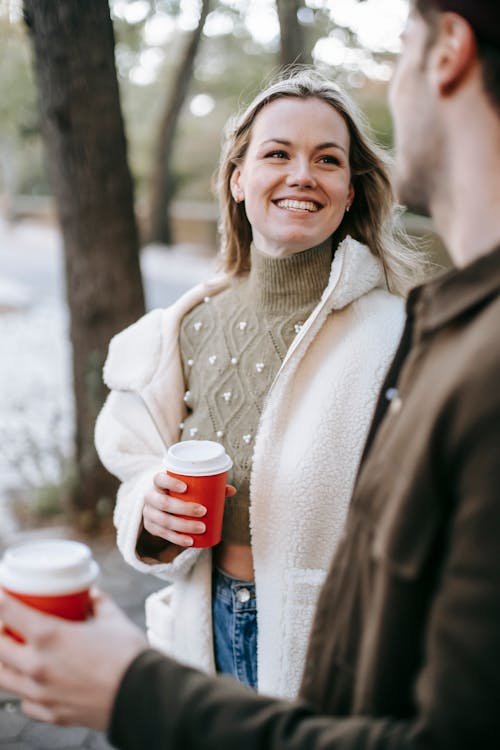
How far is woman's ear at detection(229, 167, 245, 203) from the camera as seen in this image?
2.11m

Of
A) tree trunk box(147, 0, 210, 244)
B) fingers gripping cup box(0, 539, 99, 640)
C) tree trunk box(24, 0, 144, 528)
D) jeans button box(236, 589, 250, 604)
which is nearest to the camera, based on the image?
fingers gripping cup box(0, 539, 99, 640)

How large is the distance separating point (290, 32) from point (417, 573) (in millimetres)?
7017

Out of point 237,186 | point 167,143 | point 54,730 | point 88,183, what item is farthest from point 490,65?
point 167,143

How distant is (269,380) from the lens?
190 centimetres

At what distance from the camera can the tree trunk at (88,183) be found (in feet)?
12.6

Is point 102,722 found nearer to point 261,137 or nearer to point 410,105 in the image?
point 410,105

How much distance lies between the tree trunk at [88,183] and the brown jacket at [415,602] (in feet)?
10.9

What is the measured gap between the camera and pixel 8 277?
16734 mm

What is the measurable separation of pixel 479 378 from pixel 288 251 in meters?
1.17

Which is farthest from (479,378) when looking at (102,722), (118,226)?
(118,226)

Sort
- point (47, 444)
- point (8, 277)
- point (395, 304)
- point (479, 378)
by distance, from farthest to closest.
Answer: point (8, 277) < point (47, 444) < point (395, 304) < point (479, 378)

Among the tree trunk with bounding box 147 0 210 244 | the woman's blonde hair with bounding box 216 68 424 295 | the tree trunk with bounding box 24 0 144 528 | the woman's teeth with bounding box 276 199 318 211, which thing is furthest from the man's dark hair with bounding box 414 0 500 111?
the tree trunk with bounding box 147 0 210 244

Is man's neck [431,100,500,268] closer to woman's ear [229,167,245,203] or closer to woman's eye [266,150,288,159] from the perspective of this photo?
woman's eye [266,150,288,159]

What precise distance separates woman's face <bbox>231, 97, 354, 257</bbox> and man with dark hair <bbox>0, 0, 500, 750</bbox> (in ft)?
2.66
